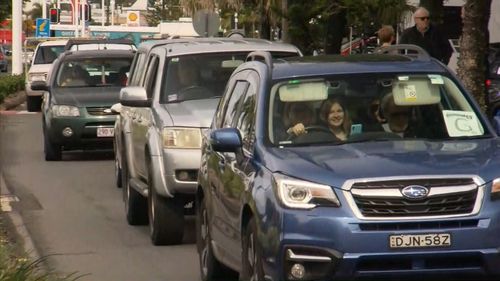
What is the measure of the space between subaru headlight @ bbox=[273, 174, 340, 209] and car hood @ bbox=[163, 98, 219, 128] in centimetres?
424

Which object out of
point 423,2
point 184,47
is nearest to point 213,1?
point 423,2

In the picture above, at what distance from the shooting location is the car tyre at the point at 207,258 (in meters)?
8.97

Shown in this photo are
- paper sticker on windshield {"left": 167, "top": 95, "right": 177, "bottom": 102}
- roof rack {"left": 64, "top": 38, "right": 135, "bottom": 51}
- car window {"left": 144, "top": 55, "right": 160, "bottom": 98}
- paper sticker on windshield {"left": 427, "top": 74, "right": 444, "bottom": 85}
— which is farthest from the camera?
roof rack {"left": 64, "top": 38, "right": 135, "bottom": 51}

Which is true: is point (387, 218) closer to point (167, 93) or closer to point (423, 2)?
point (167, 93)

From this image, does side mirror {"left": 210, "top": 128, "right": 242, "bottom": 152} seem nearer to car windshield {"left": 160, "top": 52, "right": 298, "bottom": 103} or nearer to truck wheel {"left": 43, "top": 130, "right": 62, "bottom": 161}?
car windshield {"left": 160, "top": 52, "right": 298, "bottom": 103}

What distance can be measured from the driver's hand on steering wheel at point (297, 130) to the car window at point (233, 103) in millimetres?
857

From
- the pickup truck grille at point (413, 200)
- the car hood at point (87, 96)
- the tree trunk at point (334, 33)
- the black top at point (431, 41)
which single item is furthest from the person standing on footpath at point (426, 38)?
the pickup truck grille at point (413, 200)

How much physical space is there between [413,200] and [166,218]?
4763mm

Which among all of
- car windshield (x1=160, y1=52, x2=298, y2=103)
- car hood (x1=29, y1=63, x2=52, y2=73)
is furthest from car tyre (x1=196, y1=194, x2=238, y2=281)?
car hood (x1=29, y1=63, x2=52, y2=73)

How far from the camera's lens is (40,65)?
33.8 meters

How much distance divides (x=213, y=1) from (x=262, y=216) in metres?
30.0

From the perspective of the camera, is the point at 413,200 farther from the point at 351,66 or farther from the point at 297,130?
the point at 351,66

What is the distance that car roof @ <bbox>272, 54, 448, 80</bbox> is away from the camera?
822cm

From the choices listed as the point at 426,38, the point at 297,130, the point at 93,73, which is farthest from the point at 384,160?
the point at 93,73
